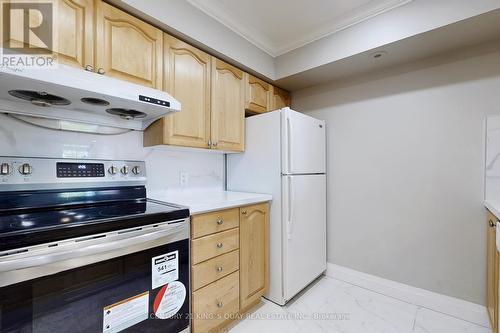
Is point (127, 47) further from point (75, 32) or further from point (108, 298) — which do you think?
point (108, 298)

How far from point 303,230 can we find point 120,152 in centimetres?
162

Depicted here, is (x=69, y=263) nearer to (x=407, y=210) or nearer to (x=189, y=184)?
(x=189, y=184)

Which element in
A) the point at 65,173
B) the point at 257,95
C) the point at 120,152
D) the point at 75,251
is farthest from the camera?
the point at 257,95

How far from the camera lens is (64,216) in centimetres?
105

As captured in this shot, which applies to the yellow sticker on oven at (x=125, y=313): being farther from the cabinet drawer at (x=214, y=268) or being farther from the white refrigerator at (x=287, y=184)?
the white refrigerator at (x=287, y=184)

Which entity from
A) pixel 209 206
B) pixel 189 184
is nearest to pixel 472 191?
pixel 209 206

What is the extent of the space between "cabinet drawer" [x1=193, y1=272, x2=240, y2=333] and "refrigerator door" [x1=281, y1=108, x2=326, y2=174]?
0.95 m

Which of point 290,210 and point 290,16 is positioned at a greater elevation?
point 290,16

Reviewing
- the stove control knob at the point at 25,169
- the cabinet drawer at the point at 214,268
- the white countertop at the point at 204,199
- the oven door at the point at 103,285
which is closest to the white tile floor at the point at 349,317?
the cabinet drawer at the point at 214,268

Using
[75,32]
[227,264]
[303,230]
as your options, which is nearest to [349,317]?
[303,230]

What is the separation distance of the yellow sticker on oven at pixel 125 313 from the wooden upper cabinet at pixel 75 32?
1238 mm

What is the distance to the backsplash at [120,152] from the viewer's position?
125 centimetres

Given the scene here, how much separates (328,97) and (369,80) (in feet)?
1.38

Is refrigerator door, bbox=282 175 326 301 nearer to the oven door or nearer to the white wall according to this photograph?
the white wall
